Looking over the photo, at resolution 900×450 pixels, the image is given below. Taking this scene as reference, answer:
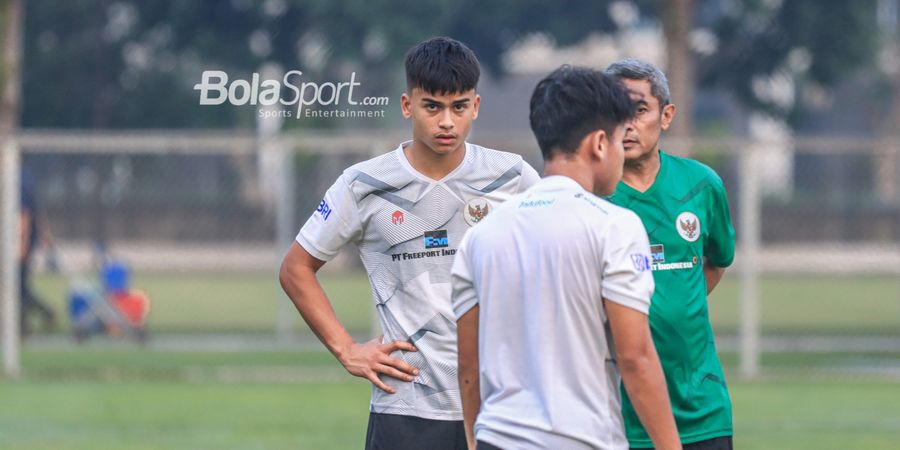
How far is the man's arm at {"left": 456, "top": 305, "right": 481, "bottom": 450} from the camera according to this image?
403cm

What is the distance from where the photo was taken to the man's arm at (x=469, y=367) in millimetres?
4029

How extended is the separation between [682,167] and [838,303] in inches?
961

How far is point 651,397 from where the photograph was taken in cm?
387

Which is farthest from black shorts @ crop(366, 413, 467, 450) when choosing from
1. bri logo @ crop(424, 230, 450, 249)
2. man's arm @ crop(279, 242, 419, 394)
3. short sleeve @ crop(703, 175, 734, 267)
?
short sleeve @ crop(703, 175, 734, 267)

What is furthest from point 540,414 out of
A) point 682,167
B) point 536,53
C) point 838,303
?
point 536,53

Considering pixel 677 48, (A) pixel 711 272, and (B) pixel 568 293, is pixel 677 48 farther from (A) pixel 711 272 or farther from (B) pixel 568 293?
(B) pixel 568 293

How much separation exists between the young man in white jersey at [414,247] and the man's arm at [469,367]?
694 millimetres

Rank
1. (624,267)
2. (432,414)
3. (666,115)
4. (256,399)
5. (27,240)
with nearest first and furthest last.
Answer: (624,267), (432,414), (666,115), (256,399), (27,240)

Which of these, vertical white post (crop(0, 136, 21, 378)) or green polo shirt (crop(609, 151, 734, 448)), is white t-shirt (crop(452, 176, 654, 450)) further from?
vertical white post (crop(0, 136, 21, 378))

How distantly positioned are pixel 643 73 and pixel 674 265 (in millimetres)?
662

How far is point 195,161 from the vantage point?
35.5 metres

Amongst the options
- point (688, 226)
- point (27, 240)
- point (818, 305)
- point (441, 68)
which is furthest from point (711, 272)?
point (818, 305)

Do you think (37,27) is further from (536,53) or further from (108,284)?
(108,284)

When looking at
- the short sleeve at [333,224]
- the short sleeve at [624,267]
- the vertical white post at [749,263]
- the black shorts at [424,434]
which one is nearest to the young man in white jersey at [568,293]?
the short sleeve at [624,267]
